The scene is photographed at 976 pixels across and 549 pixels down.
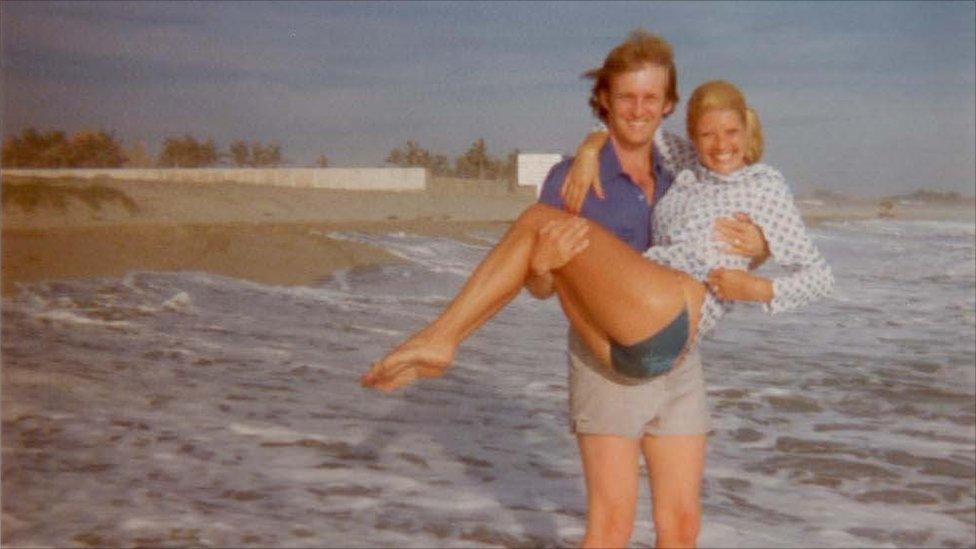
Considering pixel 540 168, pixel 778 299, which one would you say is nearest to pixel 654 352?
pixel 778 299

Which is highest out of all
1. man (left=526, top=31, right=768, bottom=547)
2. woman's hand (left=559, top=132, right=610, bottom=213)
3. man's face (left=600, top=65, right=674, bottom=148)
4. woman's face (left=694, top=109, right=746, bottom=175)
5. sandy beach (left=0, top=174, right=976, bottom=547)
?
man's face (left=600, top=65, right=674, bottom=148)

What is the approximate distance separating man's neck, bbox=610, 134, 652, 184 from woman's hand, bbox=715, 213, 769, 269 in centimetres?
26

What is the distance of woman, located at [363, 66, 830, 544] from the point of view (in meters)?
2.80

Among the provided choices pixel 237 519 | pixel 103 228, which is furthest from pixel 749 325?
pixel 103 228

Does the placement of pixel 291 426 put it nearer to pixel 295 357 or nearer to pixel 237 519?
pixel 237 519

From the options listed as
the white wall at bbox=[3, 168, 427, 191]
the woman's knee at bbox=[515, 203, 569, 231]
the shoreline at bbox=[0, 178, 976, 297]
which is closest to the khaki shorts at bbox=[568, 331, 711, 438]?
the woman's knee at bbox=[515, 203, 569, 231]

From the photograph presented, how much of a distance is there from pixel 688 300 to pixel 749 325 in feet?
41.6

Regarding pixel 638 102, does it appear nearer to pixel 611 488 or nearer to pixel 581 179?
pixel 581 179

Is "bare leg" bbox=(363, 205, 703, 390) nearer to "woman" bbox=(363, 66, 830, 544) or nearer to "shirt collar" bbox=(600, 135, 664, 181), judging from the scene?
"woman" bbox=(363, 66, 830, 544)

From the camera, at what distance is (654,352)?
2.92m

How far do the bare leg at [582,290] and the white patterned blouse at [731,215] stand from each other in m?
0.13

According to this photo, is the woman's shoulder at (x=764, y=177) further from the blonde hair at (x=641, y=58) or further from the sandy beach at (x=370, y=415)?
the sandy beach at (x=370, y=415)

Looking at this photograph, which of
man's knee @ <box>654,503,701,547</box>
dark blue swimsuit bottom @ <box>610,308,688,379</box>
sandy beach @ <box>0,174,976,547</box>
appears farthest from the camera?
sandy beach @ <box>0,174,976,547</box>

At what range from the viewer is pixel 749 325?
15.3 meters
